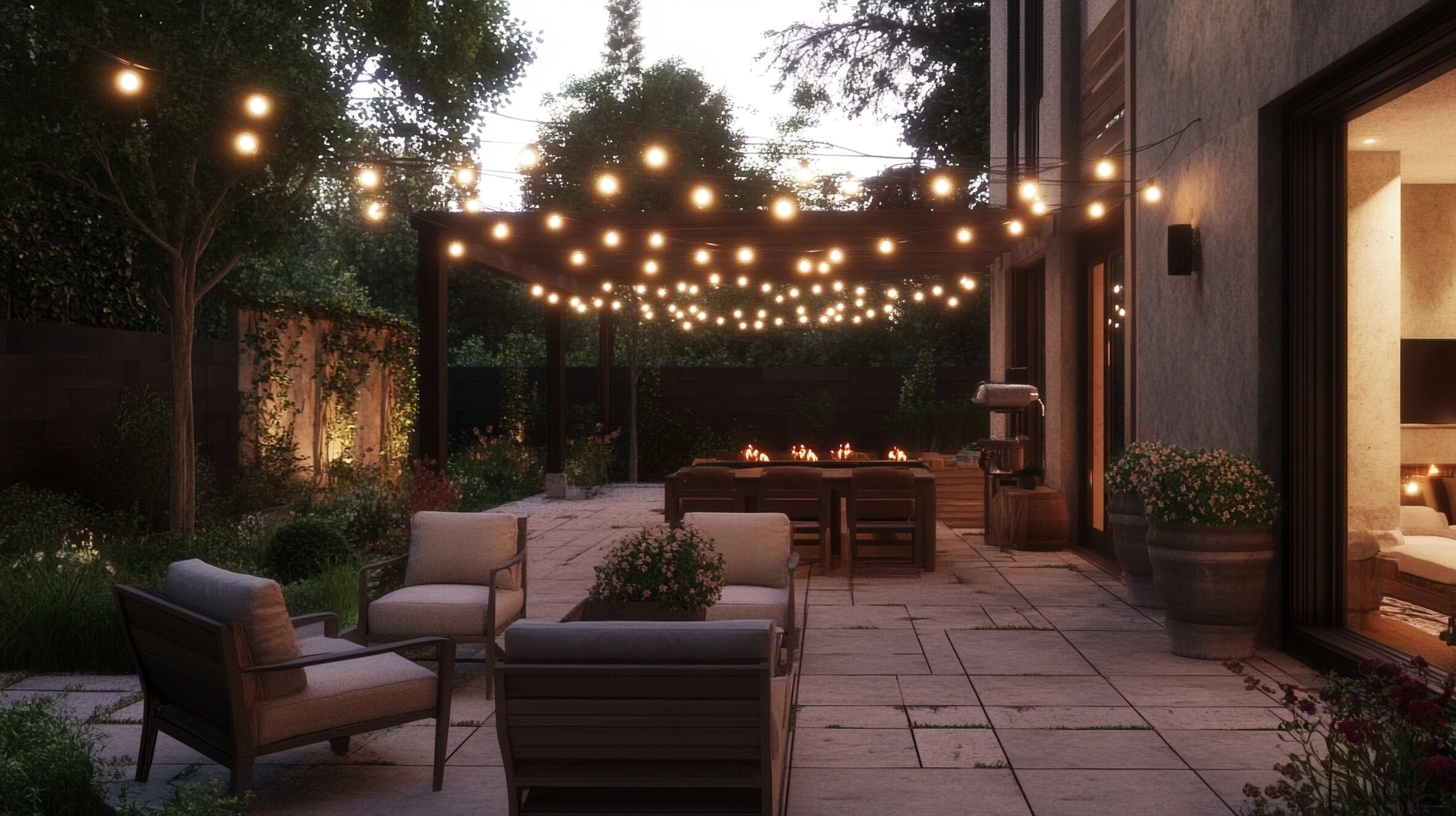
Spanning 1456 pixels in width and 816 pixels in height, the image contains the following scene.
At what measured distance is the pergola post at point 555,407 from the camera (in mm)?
17547

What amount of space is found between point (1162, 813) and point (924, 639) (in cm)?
322

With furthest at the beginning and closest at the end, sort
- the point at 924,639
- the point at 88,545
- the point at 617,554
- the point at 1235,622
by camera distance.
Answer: the point at 88,545 < the point at 924,639 < the point at 1235,622 < the point at 617,554

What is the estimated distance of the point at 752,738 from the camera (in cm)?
383

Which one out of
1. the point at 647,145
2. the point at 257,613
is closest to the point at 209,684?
the point at 257,613

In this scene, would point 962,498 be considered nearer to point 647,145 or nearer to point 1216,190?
point 1216,190

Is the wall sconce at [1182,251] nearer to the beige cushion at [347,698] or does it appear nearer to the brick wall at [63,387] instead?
the beige cushion at [347,698]

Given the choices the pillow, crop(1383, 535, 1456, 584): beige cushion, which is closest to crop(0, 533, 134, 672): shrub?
crop(1383, 535, 1456, 584): beige cushion

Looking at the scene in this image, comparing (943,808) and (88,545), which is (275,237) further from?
(943,808)

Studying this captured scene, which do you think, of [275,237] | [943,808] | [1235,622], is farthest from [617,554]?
[275,237]

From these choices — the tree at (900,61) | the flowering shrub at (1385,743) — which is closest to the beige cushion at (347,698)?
the flowering shrub at (1385,743)

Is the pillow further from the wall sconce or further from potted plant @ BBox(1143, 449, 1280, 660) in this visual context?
the wall sconce

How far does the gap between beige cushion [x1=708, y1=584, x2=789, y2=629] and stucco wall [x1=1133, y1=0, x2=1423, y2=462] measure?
275cm

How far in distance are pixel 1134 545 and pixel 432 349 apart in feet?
21.9

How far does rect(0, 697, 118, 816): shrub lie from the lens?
3.88 m
